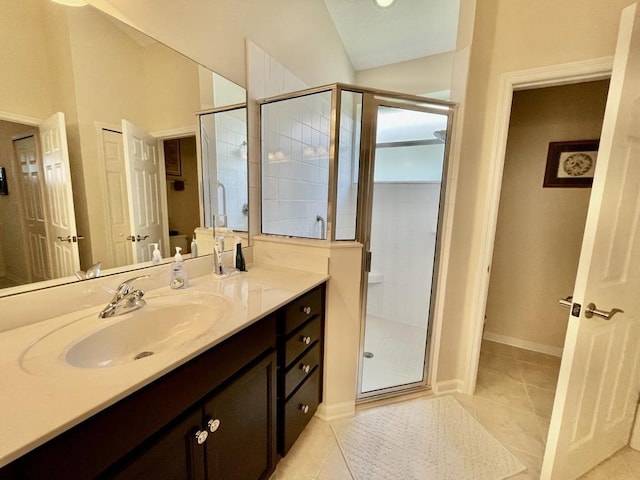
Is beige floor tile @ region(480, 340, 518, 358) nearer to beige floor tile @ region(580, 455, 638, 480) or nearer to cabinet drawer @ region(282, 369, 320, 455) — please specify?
beige floor tile @ region(580, 455, 638, 480)

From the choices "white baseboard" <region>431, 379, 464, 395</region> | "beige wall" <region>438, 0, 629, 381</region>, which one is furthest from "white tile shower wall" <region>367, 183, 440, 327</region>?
"white baseboard" <region>431, 379, 464, 395</region>

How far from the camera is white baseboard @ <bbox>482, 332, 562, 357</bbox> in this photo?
2.39 m

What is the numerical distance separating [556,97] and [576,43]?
3.08 feet

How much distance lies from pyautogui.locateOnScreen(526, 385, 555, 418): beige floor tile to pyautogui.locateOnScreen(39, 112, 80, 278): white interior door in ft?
8.43

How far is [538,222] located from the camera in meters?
2.35

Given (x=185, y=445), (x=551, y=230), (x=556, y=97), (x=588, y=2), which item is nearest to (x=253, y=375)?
(x=185, y=445)

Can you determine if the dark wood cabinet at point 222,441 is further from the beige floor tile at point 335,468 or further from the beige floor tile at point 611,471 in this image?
the beige floor tile at point 611,471

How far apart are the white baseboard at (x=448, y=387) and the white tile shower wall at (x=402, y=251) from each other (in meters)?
0.42

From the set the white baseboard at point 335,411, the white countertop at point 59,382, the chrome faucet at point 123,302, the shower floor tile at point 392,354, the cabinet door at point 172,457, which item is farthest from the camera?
the shower floor tile at point 392,354

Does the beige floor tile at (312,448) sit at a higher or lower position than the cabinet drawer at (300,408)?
lower

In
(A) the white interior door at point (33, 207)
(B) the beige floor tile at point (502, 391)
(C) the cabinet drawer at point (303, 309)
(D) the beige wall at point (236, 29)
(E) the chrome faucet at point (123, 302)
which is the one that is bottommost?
(B) the beige floor tile at point (502, 391)

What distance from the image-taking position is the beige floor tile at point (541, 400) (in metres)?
1.74

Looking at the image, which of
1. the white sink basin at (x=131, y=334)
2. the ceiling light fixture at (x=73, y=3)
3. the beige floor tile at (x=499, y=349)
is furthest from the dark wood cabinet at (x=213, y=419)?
the beige floor tile at (x=499, y=349)

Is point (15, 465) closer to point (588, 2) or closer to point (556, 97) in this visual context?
point (588, 2)
